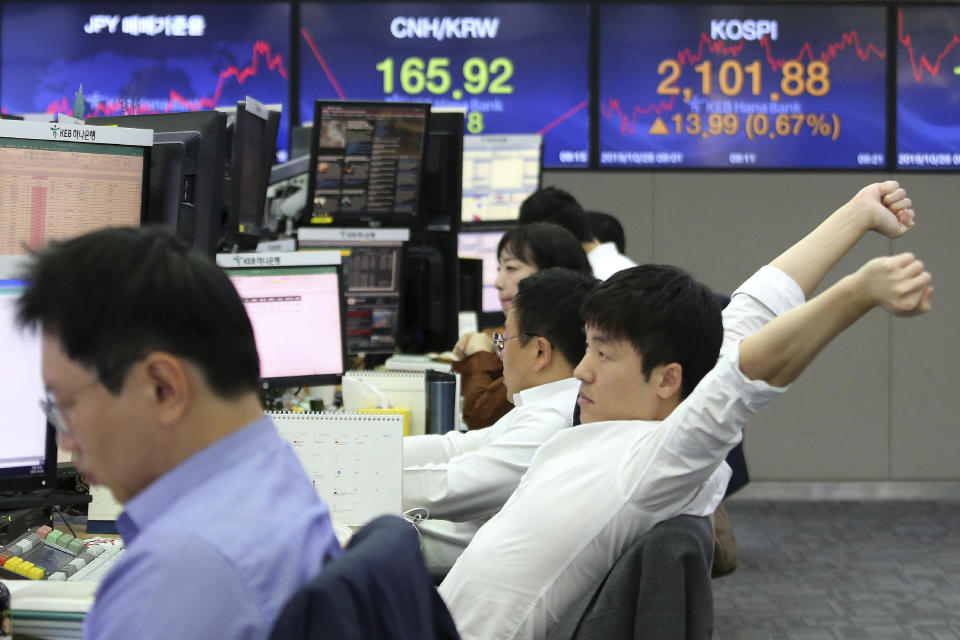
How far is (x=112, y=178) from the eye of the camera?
2135mm

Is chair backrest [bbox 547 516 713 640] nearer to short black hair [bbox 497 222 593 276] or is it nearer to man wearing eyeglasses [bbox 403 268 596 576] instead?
man wearing eyeglasses [bbox 403 268 596 576]

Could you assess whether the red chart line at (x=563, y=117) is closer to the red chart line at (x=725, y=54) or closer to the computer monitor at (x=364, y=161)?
the red chart line at (x=725, y=54)

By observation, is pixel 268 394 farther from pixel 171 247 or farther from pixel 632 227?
pixel 632 227

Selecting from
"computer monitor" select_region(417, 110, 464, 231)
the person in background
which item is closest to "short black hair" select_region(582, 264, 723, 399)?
the person in background

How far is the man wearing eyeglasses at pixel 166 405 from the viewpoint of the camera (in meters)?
0.85

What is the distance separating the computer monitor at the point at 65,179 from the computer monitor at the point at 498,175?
107 inches

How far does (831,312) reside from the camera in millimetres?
1337

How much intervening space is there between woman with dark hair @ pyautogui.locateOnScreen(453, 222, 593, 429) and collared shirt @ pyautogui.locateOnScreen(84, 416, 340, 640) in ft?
6.89

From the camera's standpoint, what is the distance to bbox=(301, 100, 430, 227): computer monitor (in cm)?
366

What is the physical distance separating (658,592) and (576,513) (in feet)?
0.76

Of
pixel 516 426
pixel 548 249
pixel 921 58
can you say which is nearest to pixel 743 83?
pixel 921 58

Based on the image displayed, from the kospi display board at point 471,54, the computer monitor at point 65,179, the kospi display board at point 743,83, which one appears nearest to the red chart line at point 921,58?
the kospi display board at point 743,83

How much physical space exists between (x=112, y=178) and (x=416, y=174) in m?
1.73

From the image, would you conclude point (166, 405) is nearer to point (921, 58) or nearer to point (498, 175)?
point (498, 175)
